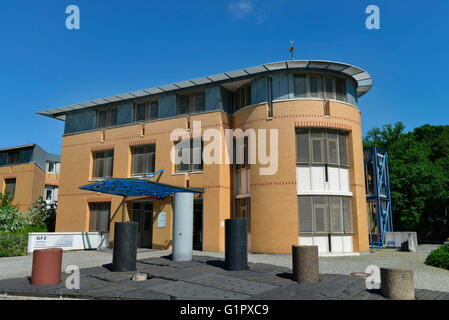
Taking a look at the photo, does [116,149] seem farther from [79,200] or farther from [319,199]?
[319,199]

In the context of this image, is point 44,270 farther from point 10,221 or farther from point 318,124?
point 10,221

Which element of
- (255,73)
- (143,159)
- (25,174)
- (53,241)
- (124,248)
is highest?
(255,73)

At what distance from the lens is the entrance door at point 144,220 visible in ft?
75.0

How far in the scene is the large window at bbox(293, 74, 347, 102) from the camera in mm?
19500

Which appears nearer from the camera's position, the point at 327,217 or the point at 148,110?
the point at 327,217

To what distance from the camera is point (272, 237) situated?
18359mm

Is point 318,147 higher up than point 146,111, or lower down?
lower down

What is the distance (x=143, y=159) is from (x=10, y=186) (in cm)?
1956

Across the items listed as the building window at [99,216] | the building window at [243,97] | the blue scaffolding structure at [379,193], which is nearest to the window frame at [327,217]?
the blue scaffolding structure at [379,193]

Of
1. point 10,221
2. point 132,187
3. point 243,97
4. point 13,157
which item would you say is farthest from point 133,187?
point 13,157

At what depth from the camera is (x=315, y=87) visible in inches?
773

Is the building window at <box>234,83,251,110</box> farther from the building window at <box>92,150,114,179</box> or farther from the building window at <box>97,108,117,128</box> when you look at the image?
the building window at <box>92,150,114,179</box>

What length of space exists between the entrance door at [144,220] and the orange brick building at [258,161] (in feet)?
0.21
